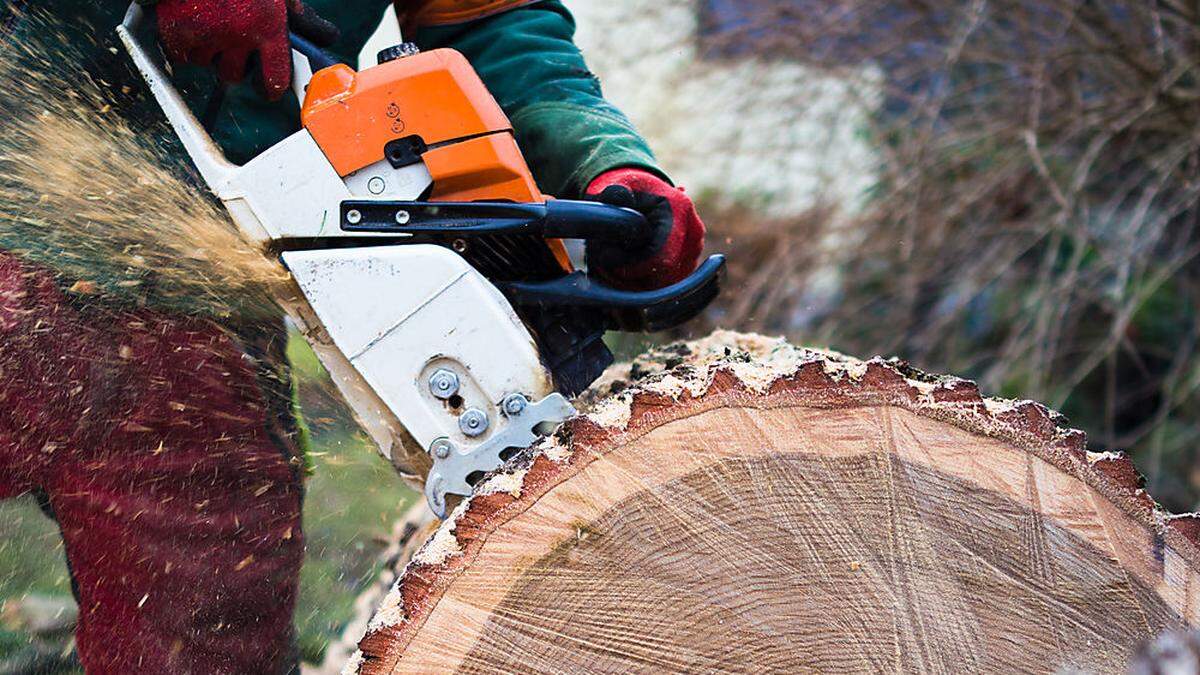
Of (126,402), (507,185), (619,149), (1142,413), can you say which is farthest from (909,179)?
(126,402)

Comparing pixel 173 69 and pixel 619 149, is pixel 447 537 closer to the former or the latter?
pixel 619 149

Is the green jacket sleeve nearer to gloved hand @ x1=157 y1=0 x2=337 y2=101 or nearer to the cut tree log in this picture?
gloved hand @ x1=157 y1=0 x2=337 y2=101

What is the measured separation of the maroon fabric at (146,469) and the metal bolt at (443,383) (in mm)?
458

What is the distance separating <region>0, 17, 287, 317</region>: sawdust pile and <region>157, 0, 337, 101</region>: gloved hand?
0.16m

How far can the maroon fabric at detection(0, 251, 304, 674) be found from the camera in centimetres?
161

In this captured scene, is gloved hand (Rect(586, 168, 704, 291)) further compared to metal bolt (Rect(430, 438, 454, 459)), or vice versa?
gloved hand (Rect(586, 168, 704, 291))

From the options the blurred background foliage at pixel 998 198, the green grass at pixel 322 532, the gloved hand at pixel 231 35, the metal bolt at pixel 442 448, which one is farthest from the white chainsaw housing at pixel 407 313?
the blurred background foliage at pixel 998 198

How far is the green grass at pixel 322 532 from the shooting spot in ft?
5.95

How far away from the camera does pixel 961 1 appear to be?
147 inches

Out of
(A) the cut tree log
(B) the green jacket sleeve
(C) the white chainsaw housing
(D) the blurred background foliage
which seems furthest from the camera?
(D) the blurred background foliage

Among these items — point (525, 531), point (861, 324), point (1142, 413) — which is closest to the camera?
point (525, 531)

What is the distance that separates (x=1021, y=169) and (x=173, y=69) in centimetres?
289

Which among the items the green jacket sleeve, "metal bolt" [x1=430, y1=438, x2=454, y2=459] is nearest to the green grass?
"metal bolt" [x1=430, y1=438, x2=454, y2=459]

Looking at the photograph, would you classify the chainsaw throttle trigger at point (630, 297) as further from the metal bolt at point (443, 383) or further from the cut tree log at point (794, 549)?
the cut tree log at point (794, 549)
